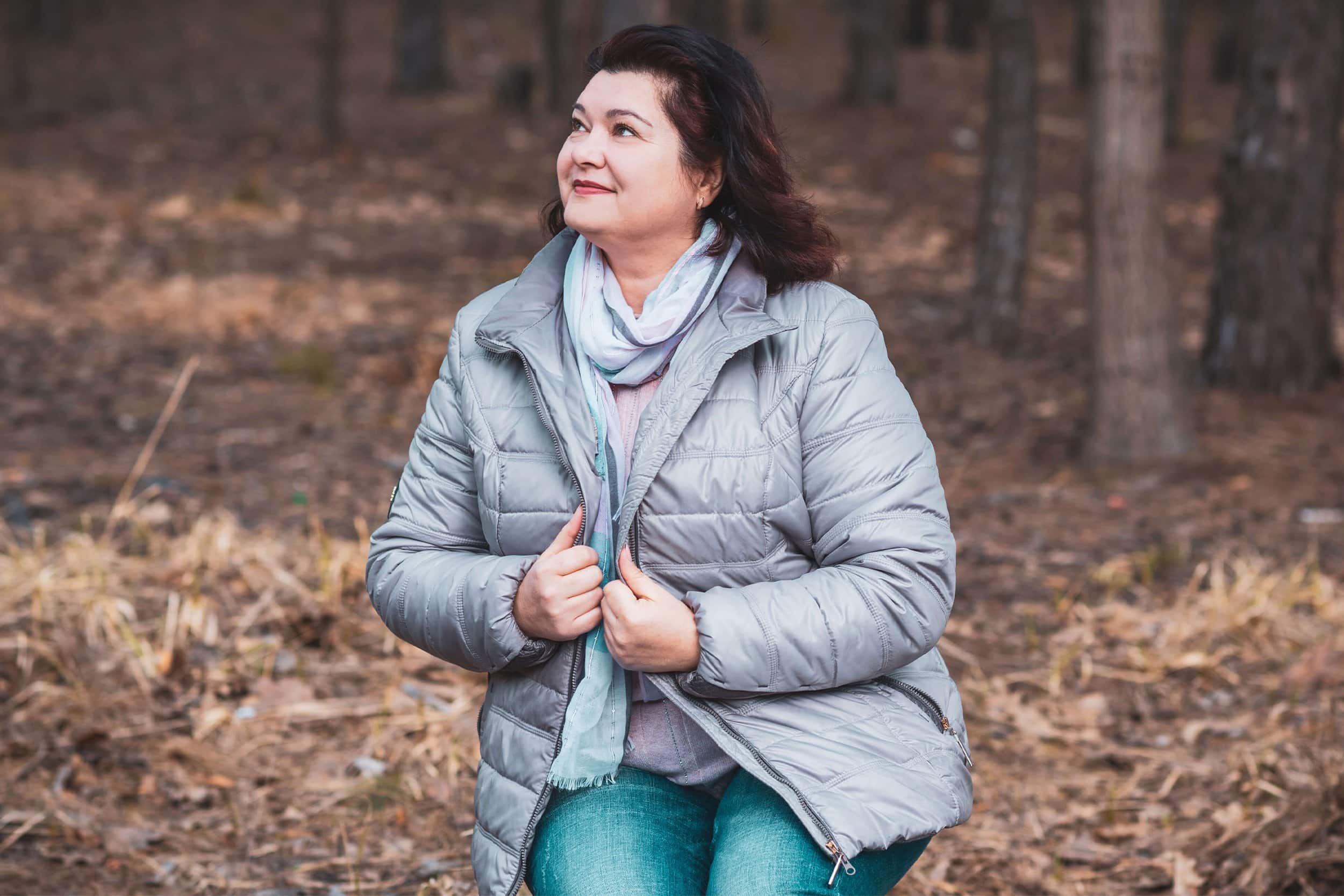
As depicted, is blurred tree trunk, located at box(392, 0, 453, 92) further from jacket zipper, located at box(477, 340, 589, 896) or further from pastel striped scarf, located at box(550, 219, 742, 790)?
jacket zipper, located at box(477, 340, 589, 896)

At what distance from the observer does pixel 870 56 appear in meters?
18.7

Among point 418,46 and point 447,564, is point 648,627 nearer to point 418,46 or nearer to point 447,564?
point 447,564

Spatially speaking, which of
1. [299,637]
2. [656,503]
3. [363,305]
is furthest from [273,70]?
[656,503]

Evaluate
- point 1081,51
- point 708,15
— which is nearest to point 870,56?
point 708,15

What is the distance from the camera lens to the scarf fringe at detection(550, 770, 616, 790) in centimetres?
225

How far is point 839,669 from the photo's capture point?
217 centimetres

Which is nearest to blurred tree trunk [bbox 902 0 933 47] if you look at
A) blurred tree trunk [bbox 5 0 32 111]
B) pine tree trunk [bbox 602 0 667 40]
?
blurred tree trunk [bbox 5 0 32 111]

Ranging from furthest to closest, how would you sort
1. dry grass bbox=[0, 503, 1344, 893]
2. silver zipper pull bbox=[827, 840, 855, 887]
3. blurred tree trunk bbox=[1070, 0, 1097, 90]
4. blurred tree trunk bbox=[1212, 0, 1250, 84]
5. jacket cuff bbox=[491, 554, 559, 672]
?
blurred tree trunk bbox=[1212, 0, 1250, 84] < blurred tree trunk bbox=[1070, 0, 1097, 90] < dry grass bbox=[0, 503, 1344, 893] < jacket cuff bbox=[491, 554, 559, 672] < silver zipper pull bbox=[827, 840, 855, 887]

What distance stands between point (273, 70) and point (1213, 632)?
22.0 meters

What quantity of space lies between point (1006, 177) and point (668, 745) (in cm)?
720

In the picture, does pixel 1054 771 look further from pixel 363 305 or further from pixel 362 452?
pixel 363 305

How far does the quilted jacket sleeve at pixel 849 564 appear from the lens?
2139mm

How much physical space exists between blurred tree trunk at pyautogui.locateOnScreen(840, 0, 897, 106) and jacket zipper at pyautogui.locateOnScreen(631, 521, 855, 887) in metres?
17.4

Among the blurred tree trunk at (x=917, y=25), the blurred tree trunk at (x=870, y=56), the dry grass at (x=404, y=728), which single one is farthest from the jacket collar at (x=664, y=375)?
the blurred tree trunk at (x=917, y=25)
